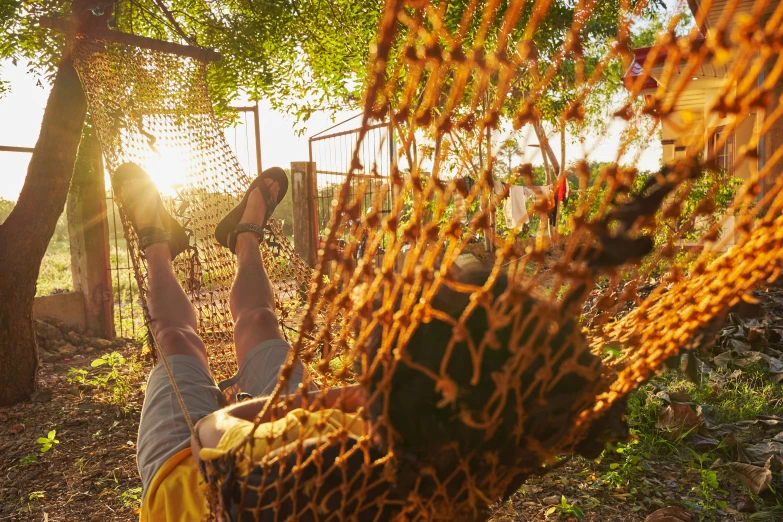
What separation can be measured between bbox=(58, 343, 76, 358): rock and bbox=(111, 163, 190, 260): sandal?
1.84 meters

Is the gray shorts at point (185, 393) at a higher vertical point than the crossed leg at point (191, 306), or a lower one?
lower

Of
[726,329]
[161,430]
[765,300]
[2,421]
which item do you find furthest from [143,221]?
[765,300]

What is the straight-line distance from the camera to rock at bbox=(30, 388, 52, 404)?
9.32 feet

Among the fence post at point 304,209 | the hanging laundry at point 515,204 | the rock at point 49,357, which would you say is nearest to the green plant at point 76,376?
the rock at point 49,357

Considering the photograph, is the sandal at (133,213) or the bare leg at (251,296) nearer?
the bare leg at (251,296)

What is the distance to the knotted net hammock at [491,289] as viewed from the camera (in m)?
0.62

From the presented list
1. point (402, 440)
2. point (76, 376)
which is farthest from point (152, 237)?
point (402, 440)

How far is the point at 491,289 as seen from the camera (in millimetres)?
747

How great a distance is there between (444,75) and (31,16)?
3.01 meters

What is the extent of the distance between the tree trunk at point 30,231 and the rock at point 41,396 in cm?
3

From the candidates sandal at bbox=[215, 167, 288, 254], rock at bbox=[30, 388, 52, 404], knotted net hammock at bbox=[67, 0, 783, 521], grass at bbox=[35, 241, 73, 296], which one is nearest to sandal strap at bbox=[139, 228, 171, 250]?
sandal at bbox=[215, 167, 288, 254]

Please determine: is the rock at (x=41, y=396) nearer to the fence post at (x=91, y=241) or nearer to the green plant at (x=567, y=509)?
the fence post at (x=91, y=241)

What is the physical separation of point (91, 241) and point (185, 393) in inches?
108

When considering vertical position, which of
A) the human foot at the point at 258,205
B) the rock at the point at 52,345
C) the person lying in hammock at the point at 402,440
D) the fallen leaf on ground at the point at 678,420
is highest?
the human foot at the point at 258,205
